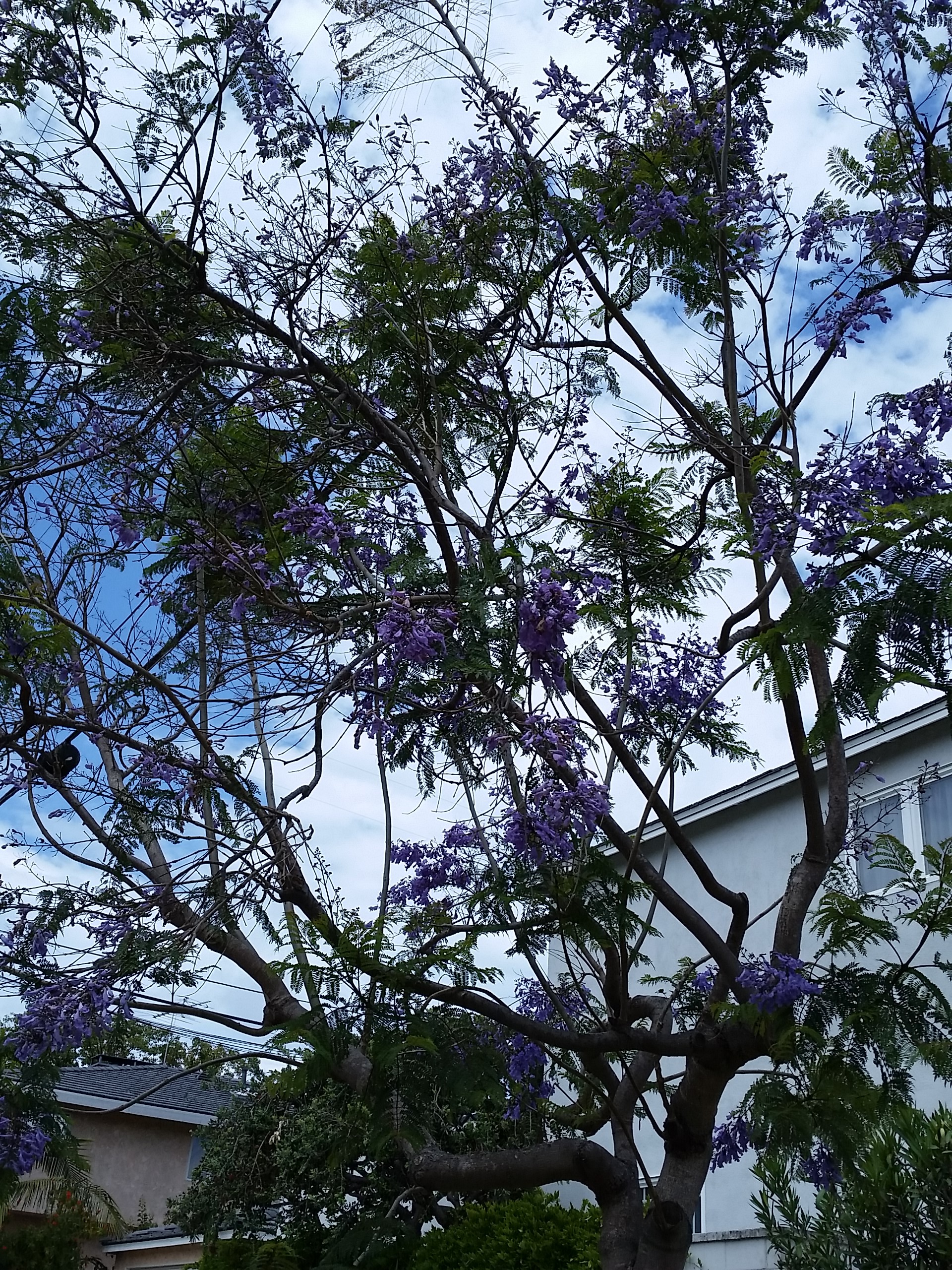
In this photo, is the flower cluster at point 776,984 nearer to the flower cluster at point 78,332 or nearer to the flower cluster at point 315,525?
the flower cluster at point 315,525

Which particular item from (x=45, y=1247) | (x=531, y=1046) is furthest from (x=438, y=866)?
(x=45, y=1247)

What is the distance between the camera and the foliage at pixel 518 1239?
7.73m

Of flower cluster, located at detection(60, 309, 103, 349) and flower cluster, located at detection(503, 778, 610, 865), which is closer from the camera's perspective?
flower cluster, located at detection(503, 778, 610, 865)

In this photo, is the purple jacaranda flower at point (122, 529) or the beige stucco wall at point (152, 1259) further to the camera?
the beige stucco wall at point (152, 1259)

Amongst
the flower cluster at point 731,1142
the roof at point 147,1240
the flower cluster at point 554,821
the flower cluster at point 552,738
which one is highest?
the flower cluster at point 552,738

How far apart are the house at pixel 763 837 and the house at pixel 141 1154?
5.64 m

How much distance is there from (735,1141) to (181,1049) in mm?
15025

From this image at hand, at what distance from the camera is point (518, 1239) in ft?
26.3

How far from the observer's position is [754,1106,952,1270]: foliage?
4254 millimetres

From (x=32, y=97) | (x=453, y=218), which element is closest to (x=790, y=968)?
(x=453, y=218)

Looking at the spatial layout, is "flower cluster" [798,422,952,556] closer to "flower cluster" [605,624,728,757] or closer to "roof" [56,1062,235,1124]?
"flower cluster" [605,624,728,757]

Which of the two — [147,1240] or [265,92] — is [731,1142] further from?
[147,1240]

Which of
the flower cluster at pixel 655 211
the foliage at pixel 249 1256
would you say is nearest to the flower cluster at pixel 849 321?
the flower cluster at pixel 655 211

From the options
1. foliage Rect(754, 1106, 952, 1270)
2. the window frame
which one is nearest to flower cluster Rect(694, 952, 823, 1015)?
foliage Rect(754, 1106, 952, 1270)
